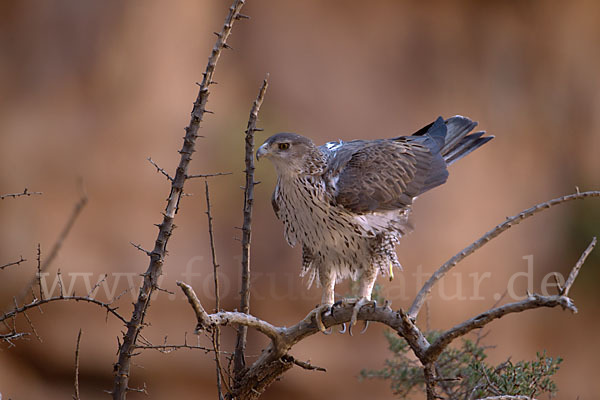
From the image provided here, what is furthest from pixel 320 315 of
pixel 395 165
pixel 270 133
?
pixel 270 133

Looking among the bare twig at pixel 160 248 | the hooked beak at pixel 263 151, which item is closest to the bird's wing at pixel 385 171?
the hooked beak at pixel 263 151

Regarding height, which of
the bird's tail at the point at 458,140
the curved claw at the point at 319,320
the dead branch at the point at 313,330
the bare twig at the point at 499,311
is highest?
the bird's tail at the point at 458,140

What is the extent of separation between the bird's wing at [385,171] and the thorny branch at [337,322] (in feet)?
2.01

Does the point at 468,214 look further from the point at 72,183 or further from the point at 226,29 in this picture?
the point at 226,29

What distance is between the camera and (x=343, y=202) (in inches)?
131

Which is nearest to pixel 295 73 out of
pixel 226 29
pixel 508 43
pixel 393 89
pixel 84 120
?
pixel 393 89

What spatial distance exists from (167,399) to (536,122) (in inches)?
241

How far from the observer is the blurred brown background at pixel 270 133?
639 cm

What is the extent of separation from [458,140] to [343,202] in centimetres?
127

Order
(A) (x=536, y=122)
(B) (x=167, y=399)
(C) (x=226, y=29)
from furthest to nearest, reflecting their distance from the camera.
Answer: (A) (x=536, y=122) < (B) (x=167, y=399) < (C) (x=226, y=29)

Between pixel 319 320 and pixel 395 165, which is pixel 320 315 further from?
pixel 395 165

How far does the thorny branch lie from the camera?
206 cm

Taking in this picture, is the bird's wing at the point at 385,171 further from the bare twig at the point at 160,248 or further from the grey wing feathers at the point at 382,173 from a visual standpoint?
the bare twig at the point at 160,248

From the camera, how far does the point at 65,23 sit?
6367 mm
